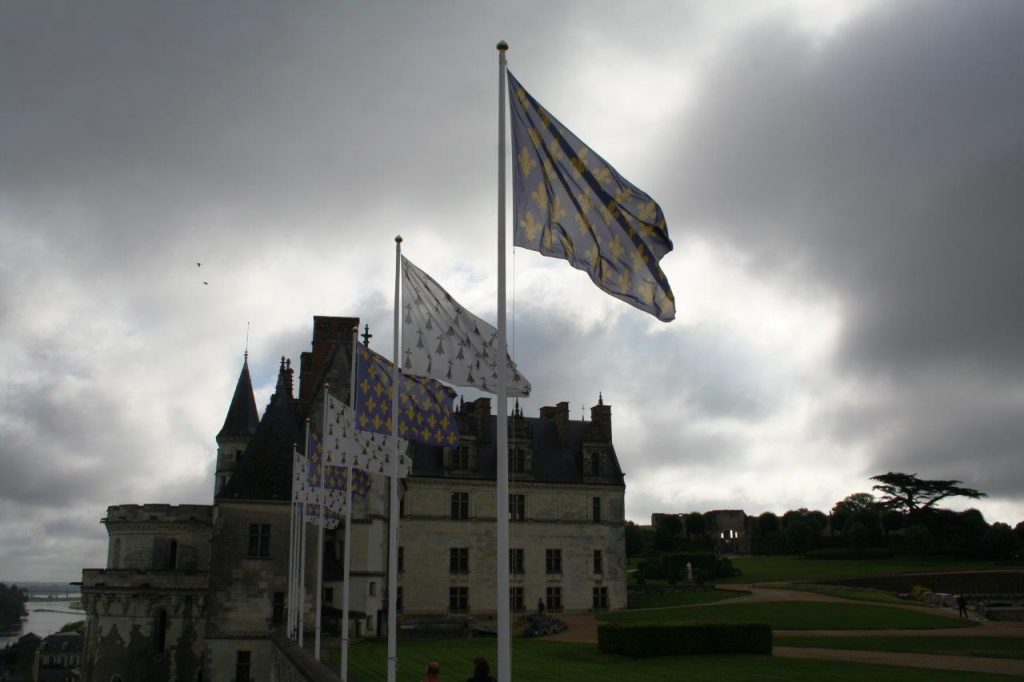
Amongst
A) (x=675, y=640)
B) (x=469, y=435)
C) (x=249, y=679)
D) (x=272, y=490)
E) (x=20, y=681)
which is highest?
(x=469, y=435)

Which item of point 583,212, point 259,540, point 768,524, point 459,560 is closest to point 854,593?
point 459,560

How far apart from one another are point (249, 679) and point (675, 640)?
70.2ft

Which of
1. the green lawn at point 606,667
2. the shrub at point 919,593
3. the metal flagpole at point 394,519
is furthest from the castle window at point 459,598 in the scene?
the metal flagpole at point 394,519

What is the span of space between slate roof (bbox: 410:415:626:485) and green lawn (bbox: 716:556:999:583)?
23.9m

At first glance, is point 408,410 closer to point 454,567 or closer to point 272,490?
point 272,490

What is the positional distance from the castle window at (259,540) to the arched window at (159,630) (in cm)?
709

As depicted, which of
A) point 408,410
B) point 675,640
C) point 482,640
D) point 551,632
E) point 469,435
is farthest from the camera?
point 469,435

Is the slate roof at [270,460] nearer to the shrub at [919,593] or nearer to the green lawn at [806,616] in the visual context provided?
the green lawn at [806,616]

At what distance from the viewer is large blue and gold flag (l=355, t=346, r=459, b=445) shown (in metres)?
22.0

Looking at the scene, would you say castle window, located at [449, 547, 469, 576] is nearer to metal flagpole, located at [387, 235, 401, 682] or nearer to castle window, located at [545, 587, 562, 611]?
castle window, located at [545, 587, 562, 611]

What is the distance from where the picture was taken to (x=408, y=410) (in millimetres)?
22062

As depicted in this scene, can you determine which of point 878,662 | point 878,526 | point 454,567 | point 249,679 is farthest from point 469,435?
point 878,526

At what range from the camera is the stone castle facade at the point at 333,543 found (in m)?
43.2

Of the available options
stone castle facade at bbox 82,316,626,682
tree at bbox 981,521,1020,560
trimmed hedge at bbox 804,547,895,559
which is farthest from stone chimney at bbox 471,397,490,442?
tree at bbox 981,521,1020,560
